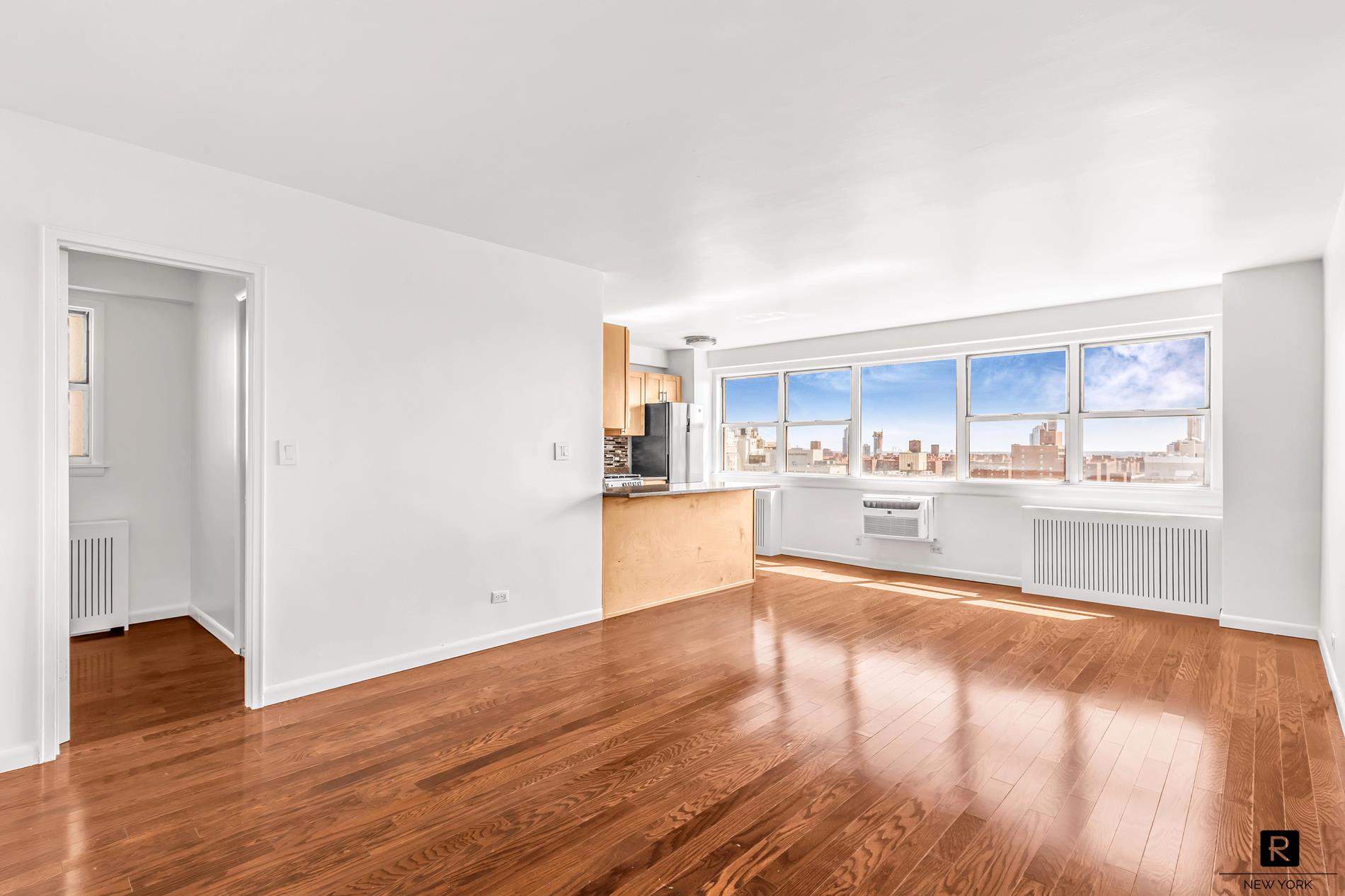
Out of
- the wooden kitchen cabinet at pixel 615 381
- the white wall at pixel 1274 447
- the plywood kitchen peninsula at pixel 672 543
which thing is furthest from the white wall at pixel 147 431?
the white wall at pixel 1274 447

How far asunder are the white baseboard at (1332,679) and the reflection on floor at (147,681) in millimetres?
5213

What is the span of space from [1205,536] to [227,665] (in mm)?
6722

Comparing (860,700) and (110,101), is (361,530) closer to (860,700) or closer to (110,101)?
(110,101)

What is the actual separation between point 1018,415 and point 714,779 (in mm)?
5131

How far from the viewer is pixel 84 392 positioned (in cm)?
454

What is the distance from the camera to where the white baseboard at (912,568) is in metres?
6.32

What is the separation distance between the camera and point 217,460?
445cm

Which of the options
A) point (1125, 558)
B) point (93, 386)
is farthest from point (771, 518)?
point (93, 386)

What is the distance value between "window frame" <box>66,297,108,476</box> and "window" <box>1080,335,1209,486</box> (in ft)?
25.2

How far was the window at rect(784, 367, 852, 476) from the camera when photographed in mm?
7625

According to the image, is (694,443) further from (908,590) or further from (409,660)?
(409,660)

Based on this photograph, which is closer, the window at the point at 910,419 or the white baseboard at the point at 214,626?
the white baseboard at the point at 214,626

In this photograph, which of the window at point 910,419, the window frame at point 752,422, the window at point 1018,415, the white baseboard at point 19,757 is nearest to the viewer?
the white baseboard at point 19,757

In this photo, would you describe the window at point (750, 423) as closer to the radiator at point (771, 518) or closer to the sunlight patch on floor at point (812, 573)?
the radiator at point (771, 518)
